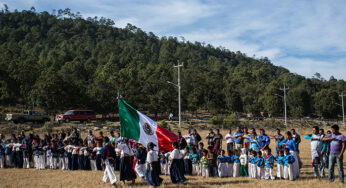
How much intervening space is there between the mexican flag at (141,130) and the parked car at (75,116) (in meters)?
28.2

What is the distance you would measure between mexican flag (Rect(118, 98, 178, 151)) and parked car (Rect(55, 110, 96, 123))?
28.2m

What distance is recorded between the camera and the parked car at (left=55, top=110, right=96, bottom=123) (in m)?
36.9

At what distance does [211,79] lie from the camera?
2598 inches

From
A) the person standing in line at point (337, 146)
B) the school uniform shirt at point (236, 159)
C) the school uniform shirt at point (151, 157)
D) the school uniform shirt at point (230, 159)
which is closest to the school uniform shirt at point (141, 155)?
the school uniform shirt at point (151, 157)

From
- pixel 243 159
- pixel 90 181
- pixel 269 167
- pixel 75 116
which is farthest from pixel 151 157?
pixel 75 116

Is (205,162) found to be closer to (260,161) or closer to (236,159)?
(236,159)

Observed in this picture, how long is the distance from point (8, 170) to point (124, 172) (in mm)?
7704

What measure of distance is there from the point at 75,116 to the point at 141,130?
2975cm

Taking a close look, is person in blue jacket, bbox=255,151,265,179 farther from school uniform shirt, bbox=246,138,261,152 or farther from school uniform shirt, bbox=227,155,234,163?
school uniform shirt, bbox=246,138,261,152

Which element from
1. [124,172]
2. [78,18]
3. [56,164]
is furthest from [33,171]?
[78,18]

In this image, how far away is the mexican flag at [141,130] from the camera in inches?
425

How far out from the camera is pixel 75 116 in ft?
125

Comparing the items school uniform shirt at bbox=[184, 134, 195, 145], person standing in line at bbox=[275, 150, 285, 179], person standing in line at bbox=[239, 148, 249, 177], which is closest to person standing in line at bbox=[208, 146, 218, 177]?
person standing in line at bbox=[239, 148, 249, 177]

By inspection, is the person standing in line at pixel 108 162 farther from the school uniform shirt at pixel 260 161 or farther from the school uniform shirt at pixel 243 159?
the school uniform shirt at pixel 260 161
